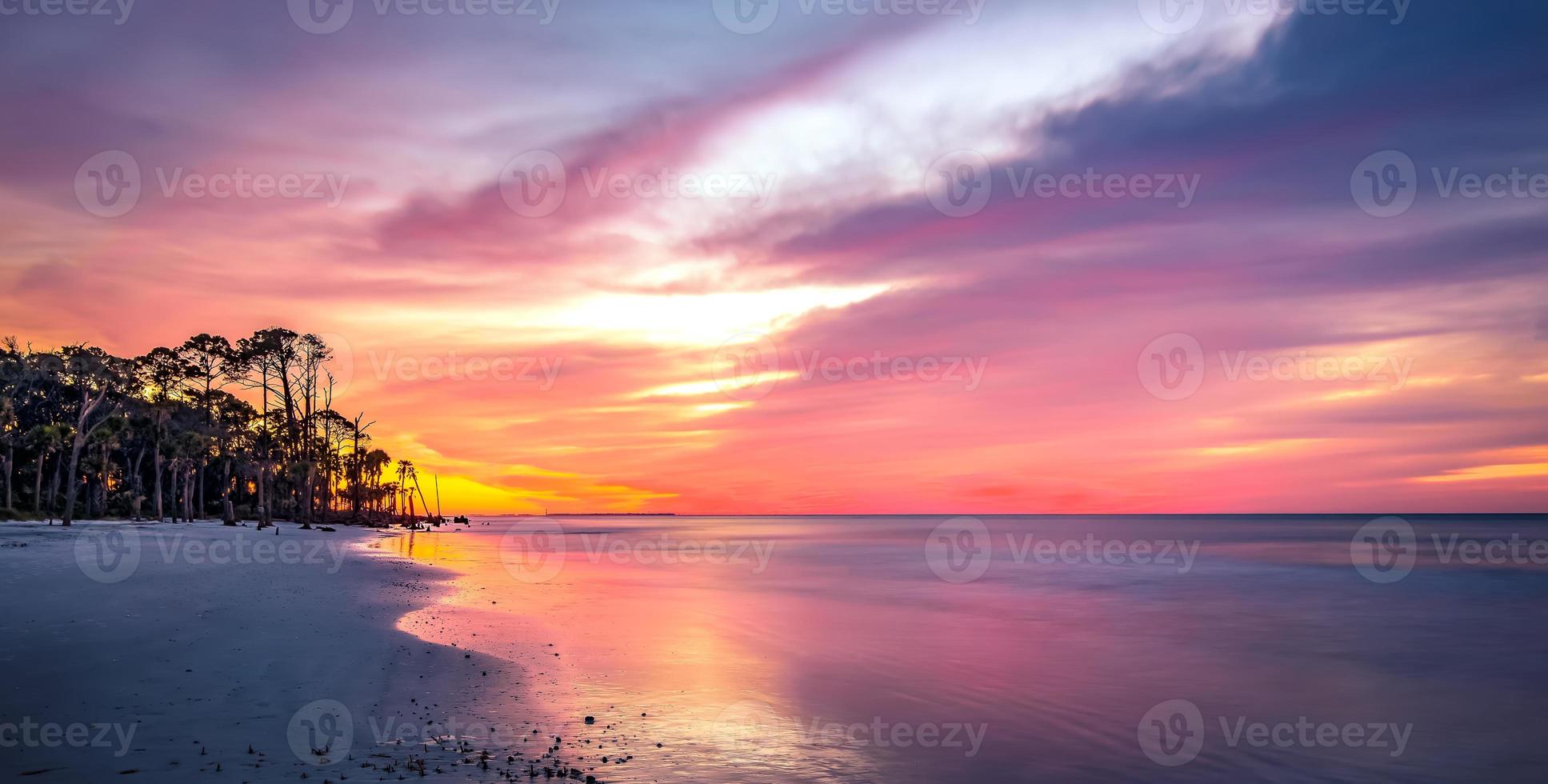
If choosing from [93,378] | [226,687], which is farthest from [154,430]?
[226,687]

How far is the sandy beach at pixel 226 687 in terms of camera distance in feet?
35.8

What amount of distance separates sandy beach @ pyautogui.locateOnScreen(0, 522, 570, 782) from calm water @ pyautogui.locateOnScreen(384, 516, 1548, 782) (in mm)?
1759

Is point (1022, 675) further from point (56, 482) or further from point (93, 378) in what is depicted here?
point (56, 482)

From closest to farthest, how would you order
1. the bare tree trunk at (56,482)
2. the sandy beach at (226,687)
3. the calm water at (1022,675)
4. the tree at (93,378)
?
the sandy beach at (226,687)
the calm water at (1022,675)
the tree at (93,378)
the bare tree trunk at (56,482)

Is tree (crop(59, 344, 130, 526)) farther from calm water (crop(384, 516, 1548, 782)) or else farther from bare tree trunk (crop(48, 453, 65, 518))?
calm water (crop(384, 516, 1548, 782))

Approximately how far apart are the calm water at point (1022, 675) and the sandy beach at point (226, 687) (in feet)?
5.77

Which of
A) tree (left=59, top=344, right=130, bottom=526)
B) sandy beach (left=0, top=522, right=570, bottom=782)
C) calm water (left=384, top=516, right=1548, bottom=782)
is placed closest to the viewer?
sandy beach (left=0, top=522, right=570, bottom=782)

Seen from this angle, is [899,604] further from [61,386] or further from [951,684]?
[61,386]

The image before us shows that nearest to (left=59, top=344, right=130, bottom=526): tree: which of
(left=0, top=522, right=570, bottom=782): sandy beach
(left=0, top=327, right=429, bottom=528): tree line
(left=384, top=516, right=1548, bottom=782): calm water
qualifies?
(left=0, top=327, right=429, bottom=528): tree line

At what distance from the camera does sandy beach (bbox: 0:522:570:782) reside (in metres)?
10.9

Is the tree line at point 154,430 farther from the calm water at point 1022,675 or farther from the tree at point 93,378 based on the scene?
the calm water at point 1022,675

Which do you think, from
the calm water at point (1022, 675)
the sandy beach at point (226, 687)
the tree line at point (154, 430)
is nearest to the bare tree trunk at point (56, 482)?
the tree line at point (154, 430)

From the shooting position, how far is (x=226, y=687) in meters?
14.4

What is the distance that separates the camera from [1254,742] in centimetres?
1633
